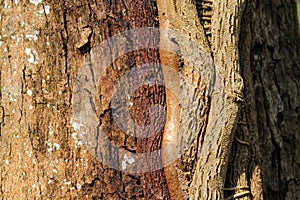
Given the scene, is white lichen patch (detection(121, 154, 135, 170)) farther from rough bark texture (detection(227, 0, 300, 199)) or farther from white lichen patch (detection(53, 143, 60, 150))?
rough bark texture (detection(227, 0, 300, 199))

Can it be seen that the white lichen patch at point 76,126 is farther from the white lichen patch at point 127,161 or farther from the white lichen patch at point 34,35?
the white lichen patch at point 34,35

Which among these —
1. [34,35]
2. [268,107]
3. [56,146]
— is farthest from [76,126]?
[268,107]

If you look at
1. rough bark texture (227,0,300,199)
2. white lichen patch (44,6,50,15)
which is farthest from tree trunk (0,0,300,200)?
rough bark texture (227,0,300,199)

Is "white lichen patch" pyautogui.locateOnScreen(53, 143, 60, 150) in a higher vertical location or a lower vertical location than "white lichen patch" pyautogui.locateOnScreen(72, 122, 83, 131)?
lower

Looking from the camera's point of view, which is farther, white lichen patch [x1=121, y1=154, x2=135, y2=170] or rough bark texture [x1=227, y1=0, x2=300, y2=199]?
rough bark texture [x1=227, y1=0, x2=300, y2=199]

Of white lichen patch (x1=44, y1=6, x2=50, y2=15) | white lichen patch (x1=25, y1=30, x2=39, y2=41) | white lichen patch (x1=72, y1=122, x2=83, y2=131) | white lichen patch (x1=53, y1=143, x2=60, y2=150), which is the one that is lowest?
white lichen patch (x1=53, y1=143, x2=60, y2=150)

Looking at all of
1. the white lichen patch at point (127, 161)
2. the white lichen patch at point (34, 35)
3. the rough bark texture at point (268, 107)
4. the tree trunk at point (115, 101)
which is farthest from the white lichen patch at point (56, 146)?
the rough bark texture at point (268, 107)

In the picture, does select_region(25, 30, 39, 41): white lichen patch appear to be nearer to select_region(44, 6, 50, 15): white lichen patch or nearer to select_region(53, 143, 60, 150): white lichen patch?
select_region(44, 6, 50, 15): white lichen patch

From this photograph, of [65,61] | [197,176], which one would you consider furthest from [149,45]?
[197,176]

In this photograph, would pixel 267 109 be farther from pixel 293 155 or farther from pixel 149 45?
pixel 149 45
